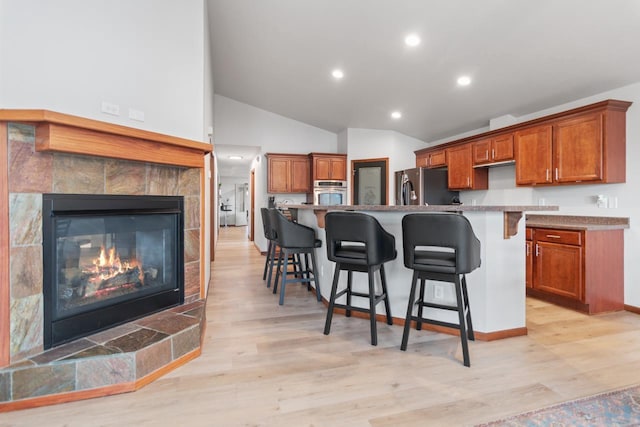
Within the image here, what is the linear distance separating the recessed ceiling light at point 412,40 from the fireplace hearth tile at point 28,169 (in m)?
3.21

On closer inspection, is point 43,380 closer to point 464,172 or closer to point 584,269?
point 584,269

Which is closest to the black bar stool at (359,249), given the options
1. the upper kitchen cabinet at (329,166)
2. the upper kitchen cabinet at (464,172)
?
the upper kitchen cabinet at (464,172)

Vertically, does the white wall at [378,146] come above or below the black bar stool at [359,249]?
above

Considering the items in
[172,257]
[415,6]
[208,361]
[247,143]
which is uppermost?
[415,6]

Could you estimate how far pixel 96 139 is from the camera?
1.78m

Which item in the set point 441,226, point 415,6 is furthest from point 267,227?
point 415,6

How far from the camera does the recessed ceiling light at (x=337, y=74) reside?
4.21m

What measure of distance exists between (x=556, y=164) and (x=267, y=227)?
11.5 feet

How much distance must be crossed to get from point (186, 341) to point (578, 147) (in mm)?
4122

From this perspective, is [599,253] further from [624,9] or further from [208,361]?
[208,361]

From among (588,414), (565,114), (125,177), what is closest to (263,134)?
(125,177)

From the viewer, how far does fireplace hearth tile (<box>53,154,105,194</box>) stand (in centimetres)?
178

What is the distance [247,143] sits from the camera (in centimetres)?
631

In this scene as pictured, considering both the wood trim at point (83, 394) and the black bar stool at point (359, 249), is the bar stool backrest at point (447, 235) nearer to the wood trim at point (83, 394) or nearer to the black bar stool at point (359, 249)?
the black bar stool at point (359, 249)
